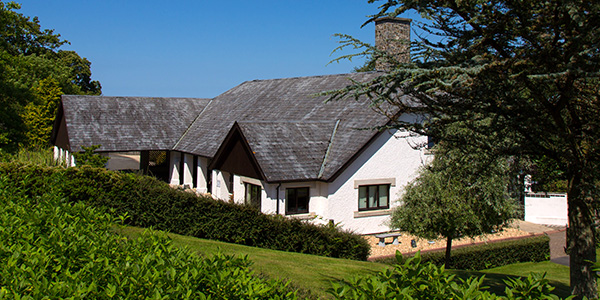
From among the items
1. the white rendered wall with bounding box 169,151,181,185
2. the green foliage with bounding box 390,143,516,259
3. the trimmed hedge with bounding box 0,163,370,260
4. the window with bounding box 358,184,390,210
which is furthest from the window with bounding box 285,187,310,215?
the white rendered wall with bounding box 169,151,181,185

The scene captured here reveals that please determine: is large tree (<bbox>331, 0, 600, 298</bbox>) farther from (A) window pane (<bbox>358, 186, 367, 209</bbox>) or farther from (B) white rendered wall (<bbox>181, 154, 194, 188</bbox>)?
(B) white rendered wall (<bbox>181, 154, 194, 188</bbox>)

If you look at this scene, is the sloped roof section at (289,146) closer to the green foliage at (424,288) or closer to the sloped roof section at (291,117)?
the sloped roof section at (291,117)

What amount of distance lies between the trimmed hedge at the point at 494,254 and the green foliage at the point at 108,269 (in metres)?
11.6

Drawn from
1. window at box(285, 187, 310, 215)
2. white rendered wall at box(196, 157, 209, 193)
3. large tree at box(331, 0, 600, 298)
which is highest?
large tree at box(331, 0, 600, 298)

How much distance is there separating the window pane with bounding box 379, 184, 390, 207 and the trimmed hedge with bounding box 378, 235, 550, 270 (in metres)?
4.03

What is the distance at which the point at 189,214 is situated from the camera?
15.6m

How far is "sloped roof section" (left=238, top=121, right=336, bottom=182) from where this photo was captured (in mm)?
19672

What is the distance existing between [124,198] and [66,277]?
11.7 meters

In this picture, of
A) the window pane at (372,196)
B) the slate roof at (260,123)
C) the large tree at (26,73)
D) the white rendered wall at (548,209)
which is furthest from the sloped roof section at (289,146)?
the large tree at (26,73)

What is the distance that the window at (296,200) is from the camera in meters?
20.0

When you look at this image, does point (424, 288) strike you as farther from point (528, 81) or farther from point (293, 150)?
point (293, 150)

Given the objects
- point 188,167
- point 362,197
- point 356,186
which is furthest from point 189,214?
point 188,167

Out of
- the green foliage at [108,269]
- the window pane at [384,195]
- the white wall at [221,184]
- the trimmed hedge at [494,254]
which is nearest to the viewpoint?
the green foliage at [108,269]

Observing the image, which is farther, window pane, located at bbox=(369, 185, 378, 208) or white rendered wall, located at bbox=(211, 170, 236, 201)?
white rendered wall, located at bbox=(211, 170, 236, 201)
